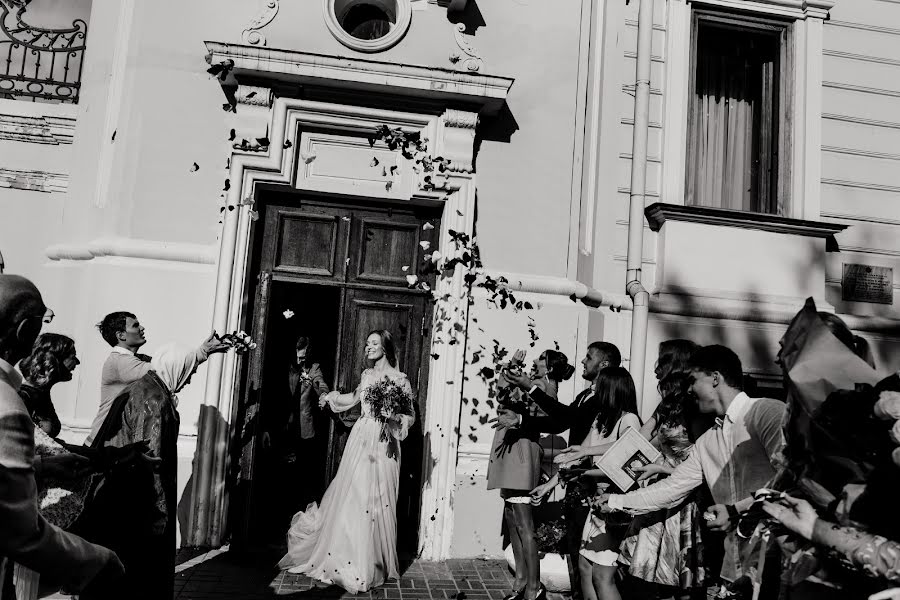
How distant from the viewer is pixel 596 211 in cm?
730

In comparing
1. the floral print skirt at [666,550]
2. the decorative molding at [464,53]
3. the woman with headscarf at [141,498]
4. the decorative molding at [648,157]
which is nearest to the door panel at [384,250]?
the decorative molding at [464,53]

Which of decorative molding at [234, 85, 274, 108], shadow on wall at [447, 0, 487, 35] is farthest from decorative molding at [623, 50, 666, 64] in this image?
decorative molding at [234, 85, 274, 108]

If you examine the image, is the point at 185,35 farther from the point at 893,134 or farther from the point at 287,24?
the point at 893,134

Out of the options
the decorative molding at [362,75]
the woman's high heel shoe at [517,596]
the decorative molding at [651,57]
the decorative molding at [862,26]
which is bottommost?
the woman's high heel shoe at [517,596]

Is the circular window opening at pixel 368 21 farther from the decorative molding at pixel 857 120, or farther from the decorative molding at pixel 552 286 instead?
the decorative molding at pixel 857 120

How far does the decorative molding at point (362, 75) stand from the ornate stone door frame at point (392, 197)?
1 centimetres

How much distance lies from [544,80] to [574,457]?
406 centimetres

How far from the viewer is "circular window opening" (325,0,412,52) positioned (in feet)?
22.8

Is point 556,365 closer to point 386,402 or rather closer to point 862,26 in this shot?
point 386,402

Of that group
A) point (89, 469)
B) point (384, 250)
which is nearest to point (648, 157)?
point (384, 250)

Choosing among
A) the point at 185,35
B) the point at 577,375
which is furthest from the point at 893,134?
the point at 185,35

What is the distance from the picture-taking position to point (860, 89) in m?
7.87

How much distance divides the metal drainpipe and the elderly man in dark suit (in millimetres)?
5636

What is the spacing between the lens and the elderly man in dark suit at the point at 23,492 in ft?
5.79
